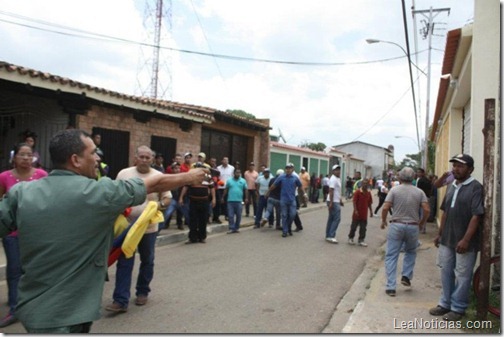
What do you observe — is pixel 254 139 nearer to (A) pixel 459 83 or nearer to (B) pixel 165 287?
(A) pixel 459 83

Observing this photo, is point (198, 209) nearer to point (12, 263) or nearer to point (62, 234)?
point (12, 263)

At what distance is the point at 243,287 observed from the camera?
5758mm

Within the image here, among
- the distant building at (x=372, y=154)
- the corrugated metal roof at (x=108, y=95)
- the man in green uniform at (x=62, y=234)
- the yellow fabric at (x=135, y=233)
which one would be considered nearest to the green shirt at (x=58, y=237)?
the man in green uniform at (x=62, y=234)

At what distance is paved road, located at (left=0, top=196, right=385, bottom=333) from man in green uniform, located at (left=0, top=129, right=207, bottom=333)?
2.19 m

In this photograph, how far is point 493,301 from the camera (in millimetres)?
4727

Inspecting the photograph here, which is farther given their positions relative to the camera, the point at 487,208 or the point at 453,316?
the point at 453,316

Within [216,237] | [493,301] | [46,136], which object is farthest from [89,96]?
[493,301]

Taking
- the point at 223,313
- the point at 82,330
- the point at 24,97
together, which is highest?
the point at 24,97

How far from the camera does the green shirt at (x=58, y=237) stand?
7.01 feet

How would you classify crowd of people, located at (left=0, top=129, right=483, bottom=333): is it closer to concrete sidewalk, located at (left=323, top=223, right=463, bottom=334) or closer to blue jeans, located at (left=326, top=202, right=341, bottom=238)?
blue jeans, located at (left=326, top=202, right=341, bottom=238)

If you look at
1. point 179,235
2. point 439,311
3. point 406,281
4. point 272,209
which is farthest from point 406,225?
point 272,209

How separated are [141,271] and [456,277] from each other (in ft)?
11.3

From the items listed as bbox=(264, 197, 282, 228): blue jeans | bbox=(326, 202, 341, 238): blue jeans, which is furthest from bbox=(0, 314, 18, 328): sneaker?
bbox=(264, 197, 282, 228): blue jeans

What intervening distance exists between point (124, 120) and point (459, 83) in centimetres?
762
